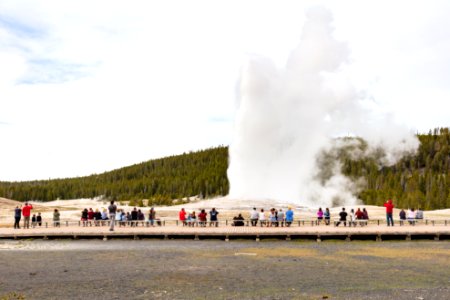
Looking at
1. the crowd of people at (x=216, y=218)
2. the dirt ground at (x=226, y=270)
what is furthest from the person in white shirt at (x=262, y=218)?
the dirt ground at (x=226, y=270)

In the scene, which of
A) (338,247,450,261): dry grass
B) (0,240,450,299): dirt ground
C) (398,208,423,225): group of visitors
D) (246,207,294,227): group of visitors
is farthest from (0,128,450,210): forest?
(0,240,450,299): dirt ground

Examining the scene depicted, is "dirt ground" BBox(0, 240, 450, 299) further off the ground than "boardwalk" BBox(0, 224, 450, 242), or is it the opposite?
"boardwalk" BBox(0, 224, 450, 242)

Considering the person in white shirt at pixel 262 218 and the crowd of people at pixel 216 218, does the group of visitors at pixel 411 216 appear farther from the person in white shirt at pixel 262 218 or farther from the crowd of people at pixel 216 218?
the person in white shirt at pixel 262 218

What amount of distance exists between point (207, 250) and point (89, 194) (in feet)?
496

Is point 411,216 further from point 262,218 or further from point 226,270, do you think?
point 226,270

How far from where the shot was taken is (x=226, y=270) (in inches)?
851

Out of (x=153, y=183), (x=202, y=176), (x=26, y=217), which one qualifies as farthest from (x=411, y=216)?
(x=153, y=183)

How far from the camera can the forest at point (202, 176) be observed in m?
139

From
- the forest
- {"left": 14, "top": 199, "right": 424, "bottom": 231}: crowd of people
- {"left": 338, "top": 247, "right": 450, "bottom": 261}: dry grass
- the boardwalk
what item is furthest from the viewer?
the forest

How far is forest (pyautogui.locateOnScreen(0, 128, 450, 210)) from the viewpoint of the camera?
139125mm

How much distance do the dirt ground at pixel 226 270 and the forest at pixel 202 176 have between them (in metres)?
95.4

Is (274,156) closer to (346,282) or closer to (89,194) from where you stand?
(346,282)

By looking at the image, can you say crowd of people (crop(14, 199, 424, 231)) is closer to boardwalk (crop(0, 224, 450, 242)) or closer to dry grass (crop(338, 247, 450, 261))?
boardwalk (crop(0, 224, 450, 242))

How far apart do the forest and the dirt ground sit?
3757 inches
